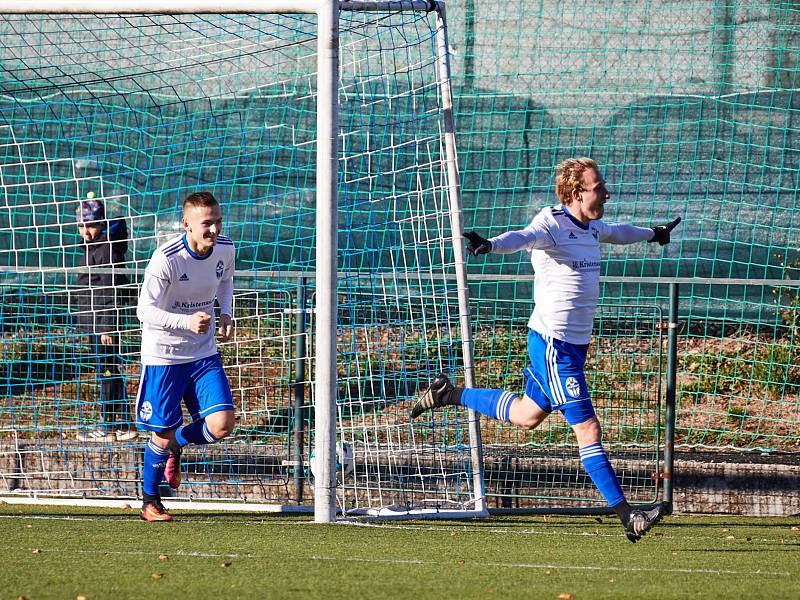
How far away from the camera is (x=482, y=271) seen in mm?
11477

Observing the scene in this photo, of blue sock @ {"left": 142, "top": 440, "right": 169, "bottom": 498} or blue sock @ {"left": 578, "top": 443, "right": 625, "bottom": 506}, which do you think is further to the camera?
blue sock @ {"left": 142, "top": 440, "right": 169, "bottom": 498}

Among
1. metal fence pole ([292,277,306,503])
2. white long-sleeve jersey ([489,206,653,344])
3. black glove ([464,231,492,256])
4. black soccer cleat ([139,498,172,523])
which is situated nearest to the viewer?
black glove ([464,231,492,256])

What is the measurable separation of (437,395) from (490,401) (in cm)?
43

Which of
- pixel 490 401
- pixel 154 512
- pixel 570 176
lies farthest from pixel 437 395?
pixel 154 512

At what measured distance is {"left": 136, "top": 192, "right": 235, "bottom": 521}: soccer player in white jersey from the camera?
719 centimetres

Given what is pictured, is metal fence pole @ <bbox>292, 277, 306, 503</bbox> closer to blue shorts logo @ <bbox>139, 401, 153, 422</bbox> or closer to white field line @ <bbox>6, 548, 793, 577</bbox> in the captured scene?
blue shorts logo @ <bbox>139, 401, 153, 422</bbox>

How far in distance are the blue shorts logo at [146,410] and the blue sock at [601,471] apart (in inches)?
104

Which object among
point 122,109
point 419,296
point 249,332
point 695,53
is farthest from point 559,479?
point 122,109

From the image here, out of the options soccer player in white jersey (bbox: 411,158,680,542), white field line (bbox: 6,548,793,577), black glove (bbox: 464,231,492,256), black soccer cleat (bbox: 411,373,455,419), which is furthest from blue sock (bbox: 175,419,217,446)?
black glove (bbox: 464,231,492,256)

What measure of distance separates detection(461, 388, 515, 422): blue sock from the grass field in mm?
709

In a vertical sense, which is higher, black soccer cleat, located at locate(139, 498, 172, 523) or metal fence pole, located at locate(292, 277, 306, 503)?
metal fence pole, located at locate(292, 277, 306, 503)

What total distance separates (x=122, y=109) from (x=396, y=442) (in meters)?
4.99

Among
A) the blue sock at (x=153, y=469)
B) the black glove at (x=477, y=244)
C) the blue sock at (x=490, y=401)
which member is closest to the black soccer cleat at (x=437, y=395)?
the blue sock at (x=490, y=401)

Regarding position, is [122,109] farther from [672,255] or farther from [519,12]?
[672,255]
